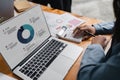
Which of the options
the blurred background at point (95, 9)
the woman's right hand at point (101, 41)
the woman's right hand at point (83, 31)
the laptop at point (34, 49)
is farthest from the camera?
the blurred background at point (95, 9)

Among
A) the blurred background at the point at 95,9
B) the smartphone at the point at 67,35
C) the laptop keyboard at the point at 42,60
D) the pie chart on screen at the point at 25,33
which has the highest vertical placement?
the pie chart on screen at the point at 25,33

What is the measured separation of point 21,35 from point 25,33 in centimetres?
3

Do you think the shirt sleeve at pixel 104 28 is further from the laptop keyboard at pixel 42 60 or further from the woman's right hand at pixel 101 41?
the laptop keyboard at pixel 42 60

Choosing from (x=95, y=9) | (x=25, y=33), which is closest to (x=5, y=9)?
(x=25, y=33)

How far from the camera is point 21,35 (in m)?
0.98

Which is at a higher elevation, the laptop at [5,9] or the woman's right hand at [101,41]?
the laptop at [5,9]

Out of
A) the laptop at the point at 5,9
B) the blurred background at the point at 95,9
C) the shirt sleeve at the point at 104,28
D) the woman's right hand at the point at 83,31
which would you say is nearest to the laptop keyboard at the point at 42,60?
the woman's right hand at the point at 83,31

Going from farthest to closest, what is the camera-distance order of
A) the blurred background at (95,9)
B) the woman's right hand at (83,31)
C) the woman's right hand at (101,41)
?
1. the blurred background at (95,9)
2. the woman's right hand at (83,31)
3. the woman's right hand at (101,41)

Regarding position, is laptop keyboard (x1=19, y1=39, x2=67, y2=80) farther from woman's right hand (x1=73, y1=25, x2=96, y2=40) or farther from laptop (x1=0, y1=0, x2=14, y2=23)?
laptop (x1=0, y1=0, x2=14, y2=23)

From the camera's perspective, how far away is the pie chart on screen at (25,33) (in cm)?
97

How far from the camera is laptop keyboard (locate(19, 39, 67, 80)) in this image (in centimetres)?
90

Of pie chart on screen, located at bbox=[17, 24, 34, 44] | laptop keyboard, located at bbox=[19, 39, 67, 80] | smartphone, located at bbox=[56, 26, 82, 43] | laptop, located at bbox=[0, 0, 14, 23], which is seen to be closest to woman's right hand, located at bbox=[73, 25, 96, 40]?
smartphone, located at bbox=[56, 26, 82, 43]

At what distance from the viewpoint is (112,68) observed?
0.67 metres

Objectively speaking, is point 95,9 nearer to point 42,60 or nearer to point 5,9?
point 5,9
